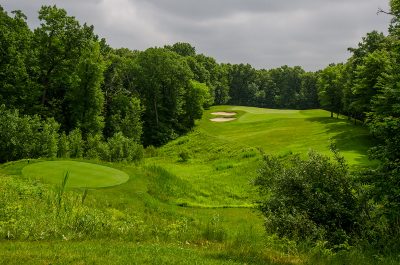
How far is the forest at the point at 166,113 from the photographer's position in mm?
11789

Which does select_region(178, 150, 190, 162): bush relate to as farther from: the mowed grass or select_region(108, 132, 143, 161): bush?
select_region(108, 132, 143, 161): bush

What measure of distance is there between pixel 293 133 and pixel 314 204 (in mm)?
43401

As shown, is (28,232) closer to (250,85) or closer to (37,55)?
(37,55)

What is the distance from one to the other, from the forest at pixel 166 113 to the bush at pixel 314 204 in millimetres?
33

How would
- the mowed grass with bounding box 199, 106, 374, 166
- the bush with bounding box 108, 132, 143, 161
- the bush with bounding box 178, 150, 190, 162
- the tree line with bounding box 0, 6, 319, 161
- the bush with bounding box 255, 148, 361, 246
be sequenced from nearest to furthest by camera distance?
the bush with bounding box 255, 148, 361, 246, the mowed grass with bounding box 199, 106, 374, 166, the bush with bounding box 108, 132, 143, 161, the tree line with bounding box 0, 6, 319, 161, the bush with bounding box 178, 150, 190, 162

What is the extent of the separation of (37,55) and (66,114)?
7961 millimetres

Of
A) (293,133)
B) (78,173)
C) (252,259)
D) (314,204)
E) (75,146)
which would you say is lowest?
(75,146)

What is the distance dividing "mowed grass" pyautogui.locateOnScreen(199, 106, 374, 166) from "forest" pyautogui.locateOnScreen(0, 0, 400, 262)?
267 cm

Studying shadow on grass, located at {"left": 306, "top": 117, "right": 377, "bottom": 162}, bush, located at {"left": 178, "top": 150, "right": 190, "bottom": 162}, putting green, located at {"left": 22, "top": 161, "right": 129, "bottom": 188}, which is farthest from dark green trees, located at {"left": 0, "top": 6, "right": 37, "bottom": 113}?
shadow on grass, located at {"left": 306, "top": 117, "right": 377, "bottom": 162}

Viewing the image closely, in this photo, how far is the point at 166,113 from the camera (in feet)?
233

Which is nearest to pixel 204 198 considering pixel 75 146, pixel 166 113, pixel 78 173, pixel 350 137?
pixel 78 173

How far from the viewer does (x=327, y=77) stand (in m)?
71.1

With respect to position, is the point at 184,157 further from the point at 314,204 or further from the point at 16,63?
the point at 314,204

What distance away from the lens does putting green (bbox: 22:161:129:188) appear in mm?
21248
